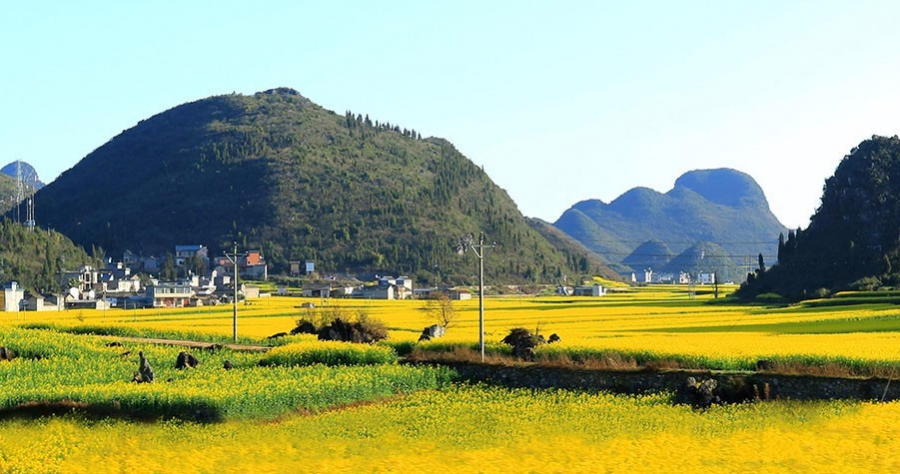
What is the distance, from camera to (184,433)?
29.8 metres

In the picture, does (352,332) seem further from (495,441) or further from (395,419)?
(495,441)

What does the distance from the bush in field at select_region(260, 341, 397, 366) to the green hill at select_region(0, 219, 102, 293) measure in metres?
124

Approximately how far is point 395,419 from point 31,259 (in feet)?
536

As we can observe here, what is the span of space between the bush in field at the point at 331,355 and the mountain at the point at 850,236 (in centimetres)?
7936

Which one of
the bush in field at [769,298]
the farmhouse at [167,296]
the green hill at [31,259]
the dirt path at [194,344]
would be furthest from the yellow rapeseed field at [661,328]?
the green hill at [31,259]

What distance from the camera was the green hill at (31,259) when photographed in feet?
530

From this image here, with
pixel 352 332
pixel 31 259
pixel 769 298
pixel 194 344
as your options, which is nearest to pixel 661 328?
pixel 352 332

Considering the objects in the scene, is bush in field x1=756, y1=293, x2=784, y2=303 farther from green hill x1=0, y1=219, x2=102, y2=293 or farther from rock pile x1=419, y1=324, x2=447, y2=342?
green hill x1=0, y1=219, x2=102, y2=293

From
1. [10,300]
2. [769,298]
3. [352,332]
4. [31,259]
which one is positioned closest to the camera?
[352,332]

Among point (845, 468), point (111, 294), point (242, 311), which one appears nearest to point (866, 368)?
point (845, 468)

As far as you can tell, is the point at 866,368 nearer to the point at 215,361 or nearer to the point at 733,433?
the point at 733,433

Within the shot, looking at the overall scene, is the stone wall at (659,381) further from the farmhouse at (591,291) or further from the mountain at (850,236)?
the farmhouse at (591,291)

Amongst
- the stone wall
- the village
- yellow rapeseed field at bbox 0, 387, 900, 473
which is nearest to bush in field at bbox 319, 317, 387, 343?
Result: the stone wall

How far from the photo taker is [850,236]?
→ 13525 centimetres
